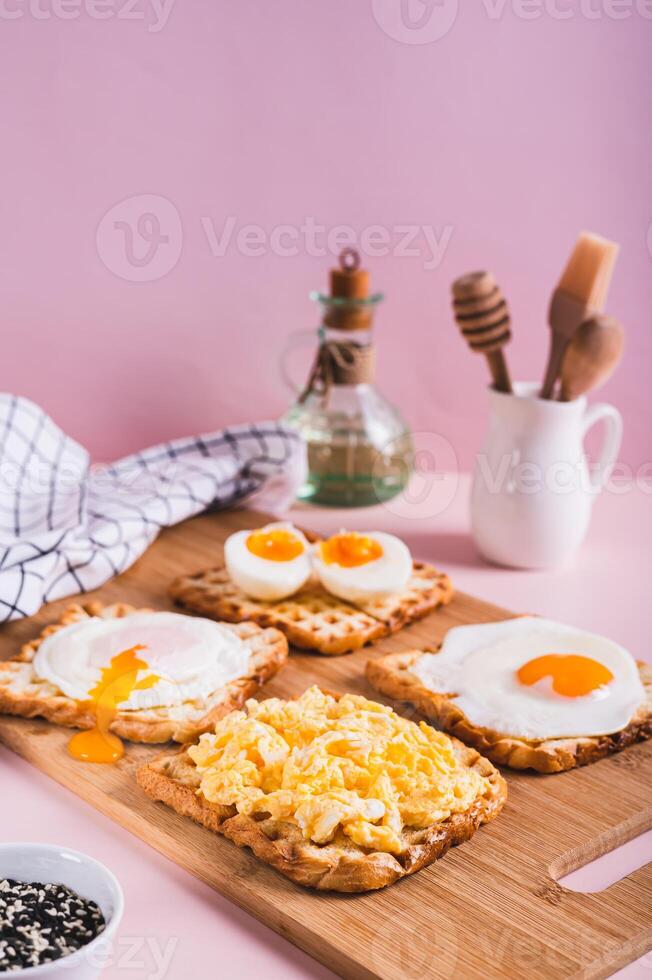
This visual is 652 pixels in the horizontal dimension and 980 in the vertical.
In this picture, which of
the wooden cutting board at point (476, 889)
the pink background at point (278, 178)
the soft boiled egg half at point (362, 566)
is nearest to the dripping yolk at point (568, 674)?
the wooden cutting board at point (476, 889)

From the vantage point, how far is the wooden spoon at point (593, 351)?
296 centimetres

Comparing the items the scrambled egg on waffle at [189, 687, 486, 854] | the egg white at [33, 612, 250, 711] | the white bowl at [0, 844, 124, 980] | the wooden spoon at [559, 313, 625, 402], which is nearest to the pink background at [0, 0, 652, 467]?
the wooden spoon at [559, 313, 625, 402]

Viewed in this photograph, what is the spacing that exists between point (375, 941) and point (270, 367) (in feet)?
8.16

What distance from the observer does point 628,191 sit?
391 centimetres

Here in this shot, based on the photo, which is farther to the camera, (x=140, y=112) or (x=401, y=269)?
(x=401, y=269)

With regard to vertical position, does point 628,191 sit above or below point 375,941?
above

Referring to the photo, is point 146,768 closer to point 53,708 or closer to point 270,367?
point 53,708

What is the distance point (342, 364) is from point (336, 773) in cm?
171

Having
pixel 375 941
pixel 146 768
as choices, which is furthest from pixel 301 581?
pixel 375 941

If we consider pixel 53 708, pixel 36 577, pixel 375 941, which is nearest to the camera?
pixel 375 941

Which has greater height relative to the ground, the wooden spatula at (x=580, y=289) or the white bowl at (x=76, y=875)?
the wooden spatula at (x=580, y=289)

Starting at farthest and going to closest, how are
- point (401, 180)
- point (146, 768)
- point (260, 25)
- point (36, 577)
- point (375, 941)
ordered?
point (401, 180) → point (260, 25) → point (36, 577) → point (146, 768) → point (375, 941)

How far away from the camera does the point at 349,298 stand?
3438 mm

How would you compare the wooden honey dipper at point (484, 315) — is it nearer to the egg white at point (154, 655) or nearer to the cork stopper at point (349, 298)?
the cork stopper at point (349, 298)
